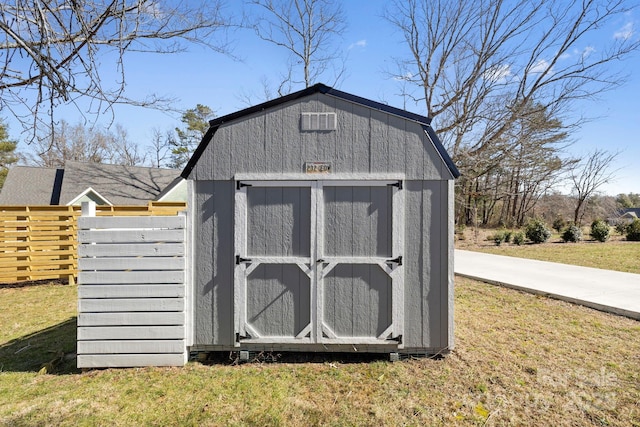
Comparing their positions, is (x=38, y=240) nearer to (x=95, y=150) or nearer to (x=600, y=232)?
(x=600, y=232)

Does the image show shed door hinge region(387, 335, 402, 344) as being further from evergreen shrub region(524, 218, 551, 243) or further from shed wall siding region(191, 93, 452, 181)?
evergreen shrub region(524, 218, 551, 243)

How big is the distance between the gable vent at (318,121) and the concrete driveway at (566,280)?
5076 mm

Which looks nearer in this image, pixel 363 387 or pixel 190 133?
pixel 363 387

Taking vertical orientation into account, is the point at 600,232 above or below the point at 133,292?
above

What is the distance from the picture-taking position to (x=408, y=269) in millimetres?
3066

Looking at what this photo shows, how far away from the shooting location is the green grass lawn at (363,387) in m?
2.25

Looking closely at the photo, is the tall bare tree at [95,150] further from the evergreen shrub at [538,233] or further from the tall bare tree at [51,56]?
the evergreen shrub at [538,233]

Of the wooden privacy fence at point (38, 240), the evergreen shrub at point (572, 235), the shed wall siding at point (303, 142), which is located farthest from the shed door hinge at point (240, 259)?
the evergreen shrub at point (572, 235)

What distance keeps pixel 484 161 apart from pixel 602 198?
23.0 m

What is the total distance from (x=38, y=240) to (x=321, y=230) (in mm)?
7255

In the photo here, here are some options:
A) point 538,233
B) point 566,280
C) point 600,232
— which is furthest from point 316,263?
point 600,232

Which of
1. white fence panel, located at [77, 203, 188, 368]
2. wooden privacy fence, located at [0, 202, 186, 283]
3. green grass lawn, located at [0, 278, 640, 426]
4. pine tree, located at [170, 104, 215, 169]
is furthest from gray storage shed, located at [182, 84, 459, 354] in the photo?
pine tree, located at [170, 104, 215, 169]

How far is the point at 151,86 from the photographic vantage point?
205 inches

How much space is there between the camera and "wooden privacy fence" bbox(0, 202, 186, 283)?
21.1 ft
